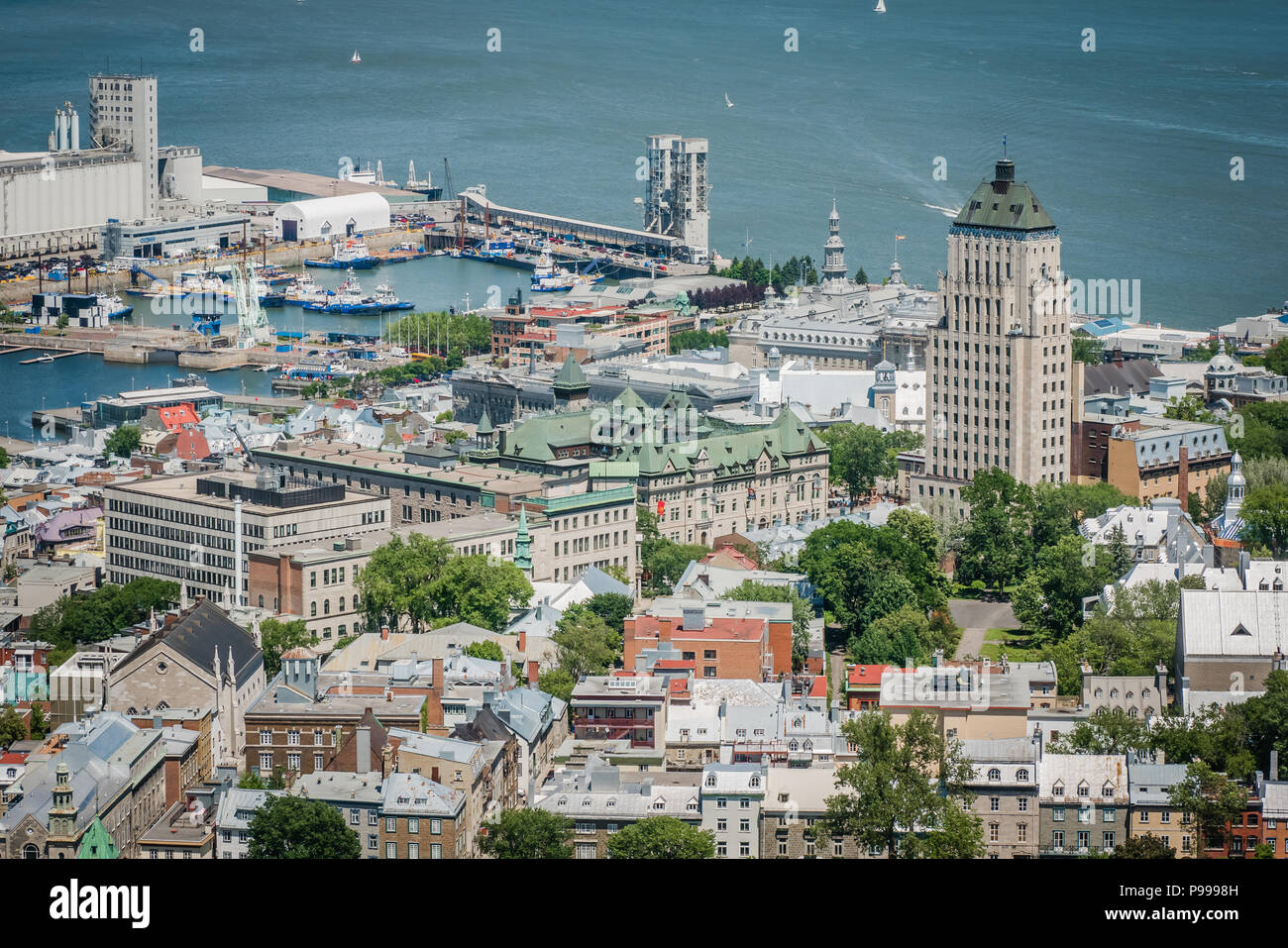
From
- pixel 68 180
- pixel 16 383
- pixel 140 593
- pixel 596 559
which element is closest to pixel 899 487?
pixel 596 559

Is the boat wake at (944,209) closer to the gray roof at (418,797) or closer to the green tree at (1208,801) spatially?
the green tree at (1208,801)

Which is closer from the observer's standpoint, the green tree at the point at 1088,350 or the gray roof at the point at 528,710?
the gray roof at the point at 528,710

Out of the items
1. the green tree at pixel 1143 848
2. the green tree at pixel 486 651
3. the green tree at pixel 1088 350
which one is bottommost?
the green tree at pixel 1143 848

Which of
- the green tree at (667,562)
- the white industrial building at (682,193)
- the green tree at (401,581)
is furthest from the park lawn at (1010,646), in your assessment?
the white industrial building at (682,193)

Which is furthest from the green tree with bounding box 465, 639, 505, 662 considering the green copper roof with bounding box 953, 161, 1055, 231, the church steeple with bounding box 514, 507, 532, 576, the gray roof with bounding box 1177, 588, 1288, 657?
the green copper roof with bounding box 953, 161, 1055, 231

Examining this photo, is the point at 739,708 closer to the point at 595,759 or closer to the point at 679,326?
the point at 595,759

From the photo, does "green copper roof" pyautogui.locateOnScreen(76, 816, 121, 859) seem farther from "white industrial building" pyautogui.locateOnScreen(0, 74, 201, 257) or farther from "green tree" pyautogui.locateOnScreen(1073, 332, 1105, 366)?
"white industrial building" pyautogui.locateOnScreen(0, 74, 201, 257)
